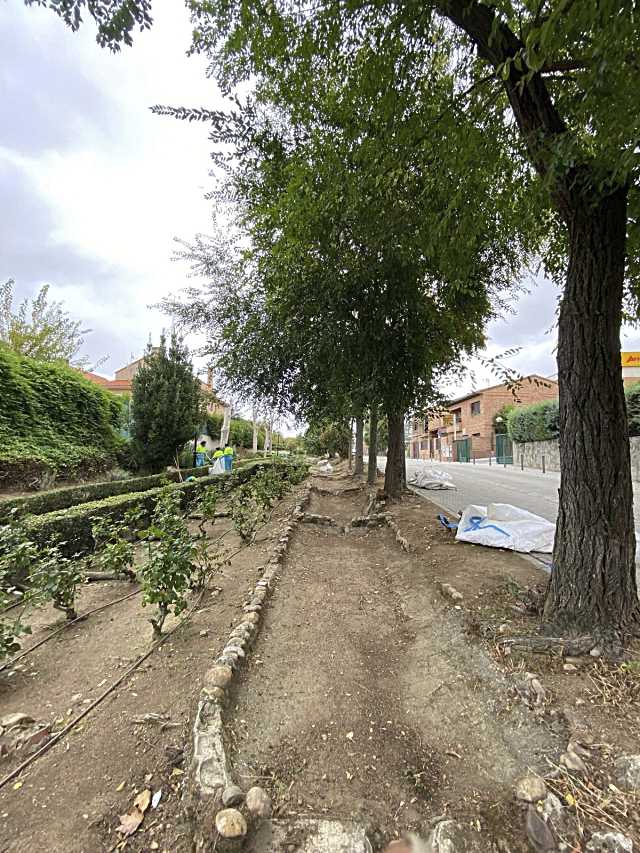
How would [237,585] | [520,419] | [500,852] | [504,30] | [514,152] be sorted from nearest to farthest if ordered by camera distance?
[500,852], [504,30], [514,152], [237,585], [520,419]

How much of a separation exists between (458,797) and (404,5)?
4572mm

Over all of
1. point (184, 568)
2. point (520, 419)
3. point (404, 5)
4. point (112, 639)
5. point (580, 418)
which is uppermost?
point (404, 5)

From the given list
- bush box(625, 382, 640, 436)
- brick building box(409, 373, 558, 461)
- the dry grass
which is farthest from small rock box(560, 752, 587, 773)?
brick building box(409, 373, 558, 461)

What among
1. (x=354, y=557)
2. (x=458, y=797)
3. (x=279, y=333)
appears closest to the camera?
(x=458, y=797)

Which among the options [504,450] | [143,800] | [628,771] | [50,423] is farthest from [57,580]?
[504,450]

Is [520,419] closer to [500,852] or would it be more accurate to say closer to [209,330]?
[209,330]

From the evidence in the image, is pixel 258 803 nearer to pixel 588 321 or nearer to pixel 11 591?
pixel 11 591

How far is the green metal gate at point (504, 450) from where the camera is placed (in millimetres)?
25750

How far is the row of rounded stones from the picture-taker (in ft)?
7.12

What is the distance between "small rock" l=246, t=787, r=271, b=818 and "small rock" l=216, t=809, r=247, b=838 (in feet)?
0.27

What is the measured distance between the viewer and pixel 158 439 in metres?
12.4

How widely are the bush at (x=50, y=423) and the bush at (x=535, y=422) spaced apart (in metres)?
19.1

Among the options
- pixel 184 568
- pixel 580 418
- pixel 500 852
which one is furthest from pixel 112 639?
pixel 580 418

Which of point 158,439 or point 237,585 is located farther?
point 158,439
